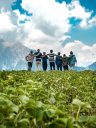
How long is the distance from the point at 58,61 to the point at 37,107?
45117mm

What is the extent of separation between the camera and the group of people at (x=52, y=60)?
48.1 metres

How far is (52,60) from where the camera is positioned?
160 ft

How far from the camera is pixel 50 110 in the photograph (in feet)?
17.3

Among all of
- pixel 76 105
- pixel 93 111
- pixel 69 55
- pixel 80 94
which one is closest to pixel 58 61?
pixel 69 55

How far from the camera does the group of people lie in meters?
48.1

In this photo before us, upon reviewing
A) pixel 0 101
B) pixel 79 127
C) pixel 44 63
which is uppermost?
pixel 44 63

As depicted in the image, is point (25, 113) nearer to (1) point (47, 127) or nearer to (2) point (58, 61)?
(1) point (47, 127)

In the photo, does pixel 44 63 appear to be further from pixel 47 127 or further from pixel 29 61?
pixel 47 127

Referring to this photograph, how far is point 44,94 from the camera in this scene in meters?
8.35

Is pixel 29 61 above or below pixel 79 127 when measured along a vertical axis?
above

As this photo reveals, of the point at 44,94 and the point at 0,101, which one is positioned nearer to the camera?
the point at 0,101

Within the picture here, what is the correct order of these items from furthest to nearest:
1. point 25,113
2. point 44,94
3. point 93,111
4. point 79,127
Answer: point 93,111, point 44,94, point 25,113, point 79,127

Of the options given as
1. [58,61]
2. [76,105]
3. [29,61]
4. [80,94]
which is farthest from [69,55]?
[76,105]

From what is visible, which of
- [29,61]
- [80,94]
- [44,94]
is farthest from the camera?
[29,61]
